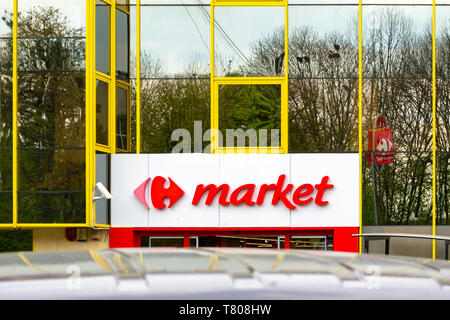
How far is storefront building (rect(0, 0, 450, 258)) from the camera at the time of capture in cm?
1866

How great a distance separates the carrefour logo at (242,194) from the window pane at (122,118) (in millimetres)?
934

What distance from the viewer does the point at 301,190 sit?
61.8 ft

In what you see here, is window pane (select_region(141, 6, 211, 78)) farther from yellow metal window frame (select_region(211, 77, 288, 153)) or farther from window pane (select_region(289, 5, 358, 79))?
window pane (select_region(289, 5, 358, 79))

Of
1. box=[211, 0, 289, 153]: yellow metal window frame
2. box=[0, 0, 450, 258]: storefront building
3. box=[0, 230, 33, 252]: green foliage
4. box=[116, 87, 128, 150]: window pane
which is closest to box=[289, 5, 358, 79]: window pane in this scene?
box=[0, 0, 450, 258]: storefront building

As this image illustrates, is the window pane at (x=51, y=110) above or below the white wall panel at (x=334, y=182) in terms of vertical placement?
above

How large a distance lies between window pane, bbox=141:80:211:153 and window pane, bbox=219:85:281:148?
38 centimetres

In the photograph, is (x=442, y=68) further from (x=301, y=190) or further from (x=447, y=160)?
(x=301, y=190)

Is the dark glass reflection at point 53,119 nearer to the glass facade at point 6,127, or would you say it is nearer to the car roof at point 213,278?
the glass facade at point 6,127

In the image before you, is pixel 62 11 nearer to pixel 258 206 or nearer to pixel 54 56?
pixel 54 56

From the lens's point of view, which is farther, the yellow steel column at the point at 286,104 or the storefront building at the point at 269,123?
the yellow steel column at the point at 286,104

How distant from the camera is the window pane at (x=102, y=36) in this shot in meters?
18.1

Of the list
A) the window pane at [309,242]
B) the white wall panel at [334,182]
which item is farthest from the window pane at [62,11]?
the window pane at [309,242]

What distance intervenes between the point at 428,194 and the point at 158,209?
5559 millimetres
